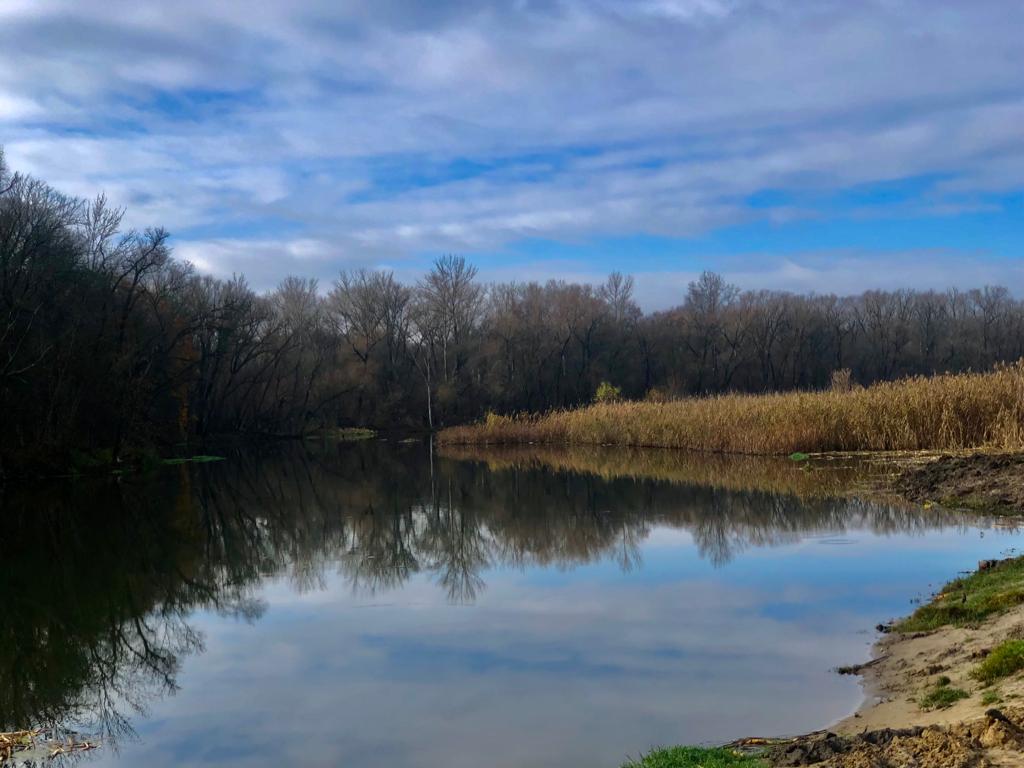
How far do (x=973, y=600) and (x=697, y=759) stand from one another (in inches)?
165

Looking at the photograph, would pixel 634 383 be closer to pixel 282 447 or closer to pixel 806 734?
pixel 282 447

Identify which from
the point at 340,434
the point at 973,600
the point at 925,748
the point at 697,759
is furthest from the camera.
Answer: the point at 340,434

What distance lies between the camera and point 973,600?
7.86 m

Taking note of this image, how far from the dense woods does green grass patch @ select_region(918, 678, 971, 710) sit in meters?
25.3

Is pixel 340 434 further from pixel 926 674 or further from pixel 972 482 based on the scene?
pixel 926 674

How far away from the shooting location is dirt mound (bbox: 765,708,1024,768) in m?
4.00

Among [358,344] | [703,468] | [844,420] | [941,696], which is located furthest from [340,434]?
[941,696]

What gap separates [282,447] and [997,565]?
40.4 metres

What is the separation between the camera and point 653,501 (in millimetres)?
17844

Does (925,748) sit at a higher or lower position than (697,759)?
higher

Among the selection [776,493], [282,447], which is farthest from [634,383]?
[776,493]

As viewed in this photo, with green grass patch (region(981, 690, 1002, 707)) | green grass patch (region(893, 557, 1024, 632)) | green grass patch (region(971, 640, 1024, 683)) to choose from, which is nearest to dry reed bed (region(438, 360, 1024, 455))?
green grass patch (region(893, 557, 1024, 632))

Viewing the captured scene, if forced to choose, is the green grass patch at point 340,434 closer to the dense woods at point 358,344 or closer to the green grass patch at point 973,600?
the dense woods at point 358,344

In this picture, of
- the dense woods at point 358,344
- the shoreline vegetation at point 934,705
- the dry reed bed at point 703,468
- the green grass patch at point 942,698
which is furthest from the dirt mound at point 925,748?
the dense woods at point 358,344
